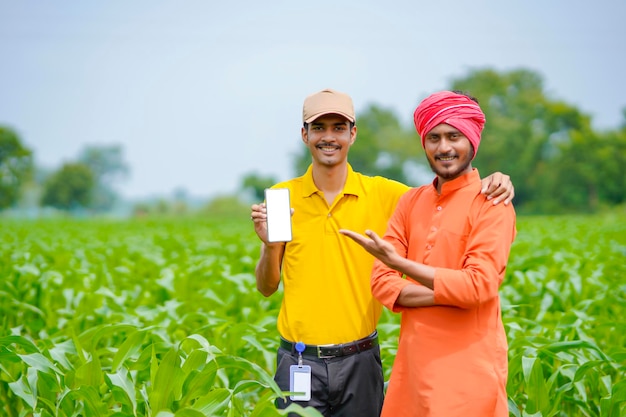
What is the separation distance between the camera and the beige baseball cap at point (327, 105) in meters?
2.90

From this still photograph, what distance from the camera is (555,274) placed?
6672mm

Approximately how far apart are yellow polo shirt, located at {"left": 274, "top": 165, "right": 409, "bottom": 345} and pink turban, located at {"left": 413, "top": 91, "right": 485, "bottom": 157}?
0.60 meters

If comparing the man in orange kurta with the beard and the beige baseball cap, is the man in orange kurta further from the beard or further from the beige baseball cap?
the beige baseball cap

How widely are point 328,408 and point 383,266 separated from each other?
0.75 meters

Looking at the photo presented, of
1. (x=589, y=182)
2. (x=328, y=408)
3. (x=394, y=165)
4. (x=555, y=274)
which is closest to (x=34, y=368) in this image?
(x=328, y=408)

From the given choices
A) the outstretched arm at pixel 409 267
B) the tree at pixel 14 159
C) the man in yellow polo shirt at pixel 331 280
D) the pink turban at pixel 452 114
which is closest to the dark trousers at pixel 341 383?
the man in yellow polo shirt at pixel 331 280

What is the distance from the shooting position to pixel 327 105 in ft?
9.50

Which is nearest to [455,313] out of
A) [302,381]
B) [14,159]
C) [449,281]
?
[449,281]

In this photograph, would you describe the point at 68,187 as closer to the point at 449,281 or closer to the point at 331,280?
the point at 331,280

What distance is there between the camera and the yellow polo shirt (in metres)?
2.92

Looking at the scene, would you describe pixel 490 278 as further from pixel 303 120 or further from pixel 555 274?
pixel 555 274

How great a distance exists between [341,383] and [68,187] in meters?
89.7

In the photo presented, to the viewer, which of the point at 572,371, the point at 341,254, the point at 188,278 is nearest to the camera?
the point at 341,254

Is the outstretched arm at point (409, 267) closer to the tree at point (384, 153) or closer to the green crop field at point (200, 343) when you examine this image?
the green crop field at point (200, 343)
